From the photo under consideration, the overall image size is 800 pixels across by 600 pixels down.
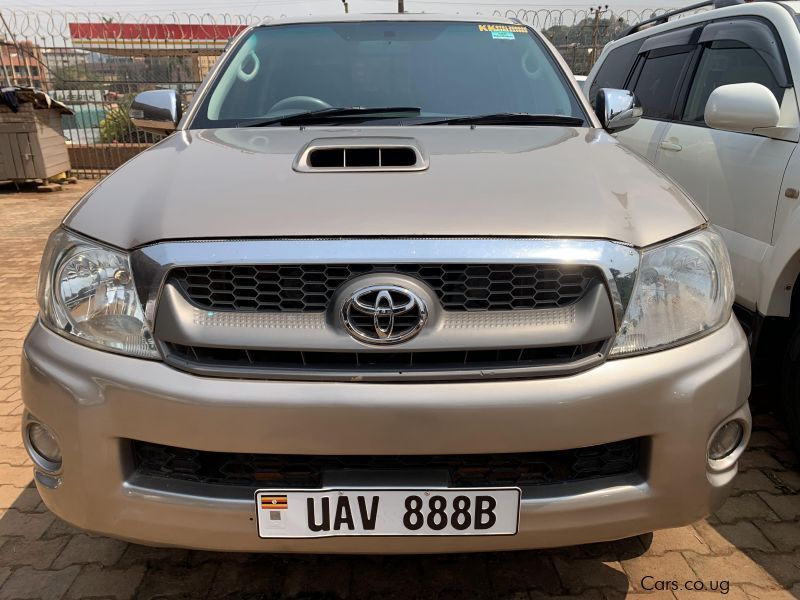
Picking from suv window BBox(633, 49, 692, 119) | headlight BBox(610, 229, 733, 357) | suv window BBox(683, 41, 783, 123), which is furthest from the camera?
suv window BBox(633, 49, 692, 119)

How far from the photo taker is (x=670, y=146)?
3627mm

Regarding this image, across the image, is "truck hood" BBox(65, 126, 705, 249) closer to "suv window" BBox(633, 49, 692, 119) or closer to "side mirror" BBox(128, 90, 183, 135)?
"side mirror" BBox(128, 90, 183, 135)

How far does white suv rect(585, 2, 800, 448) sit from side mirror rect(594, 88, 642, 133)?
412 millimetres

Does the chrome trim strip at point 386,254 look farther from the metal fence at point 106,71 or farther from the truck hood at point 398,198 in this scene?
the metal fence at point 106,71

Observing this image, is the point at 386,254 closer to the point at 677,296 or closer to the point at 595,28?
the point at 677,296

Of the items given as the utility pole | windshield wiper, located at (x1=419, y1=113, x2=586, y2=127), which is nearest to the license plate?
windshield wiper, located at (x1=419, y1=113, x2=586, y2=127)

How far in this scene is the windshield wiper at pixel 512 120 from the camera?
2389 mm

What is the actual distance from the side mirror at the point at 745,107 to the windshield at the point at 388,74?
2.24ft

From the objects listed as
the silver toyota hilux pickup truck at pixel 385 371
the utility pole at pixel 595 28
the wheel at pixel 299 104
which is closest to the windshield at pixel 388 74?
the wheel at pixel 299 104

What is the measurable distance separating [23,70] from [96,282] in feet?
42.3

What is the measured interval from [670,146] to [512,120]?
1.65 m

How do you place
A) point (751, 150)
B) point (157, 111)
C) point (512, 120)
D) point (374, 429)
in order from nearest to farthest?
point (374, 429)
point (512, 120)
point (157, 111)
point (751, 150)

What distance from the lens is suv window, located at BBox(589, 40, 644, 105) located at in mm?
4570

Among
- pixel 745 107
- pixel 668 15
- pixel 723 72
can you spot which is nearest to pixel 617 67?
pixel 668 15
